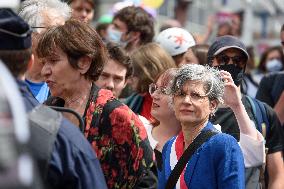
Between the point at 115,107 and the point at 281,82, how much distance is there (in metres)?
3.36

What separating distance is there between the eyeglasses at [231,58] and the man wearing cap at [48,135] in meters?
3.04

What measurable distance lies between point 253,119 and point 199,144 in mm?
1090

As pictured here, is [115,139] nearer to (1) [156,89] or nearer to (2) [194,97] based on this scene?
(2) [194,97]

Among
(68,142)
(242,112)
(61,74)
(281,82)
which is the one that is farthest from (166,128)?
(68,142)

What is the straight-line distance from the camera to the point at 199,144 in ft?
16.0

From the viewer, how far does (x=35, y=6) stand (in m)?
5.93

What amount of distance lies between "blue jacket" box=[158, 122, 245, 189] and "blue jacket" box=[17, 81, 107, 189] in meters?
1.44

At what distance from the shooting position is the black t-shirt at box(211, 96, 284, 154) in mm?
5822

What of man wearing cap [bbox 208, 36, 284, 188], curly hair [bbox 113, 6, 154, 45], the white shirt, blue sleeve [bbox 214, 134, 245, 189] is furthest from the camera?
curly hair [bbox 113, 6, 154, 45]

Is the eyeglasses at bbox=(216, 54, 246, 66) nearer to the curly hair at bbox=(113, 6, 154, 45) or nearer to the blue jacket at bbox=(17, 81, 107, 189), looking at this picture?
the curly hair at bbox=(113, 6, 154, 45)

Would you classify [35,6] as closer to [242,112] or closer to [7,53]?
[242,112]

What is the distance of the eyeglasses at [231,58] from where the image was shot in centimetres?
629

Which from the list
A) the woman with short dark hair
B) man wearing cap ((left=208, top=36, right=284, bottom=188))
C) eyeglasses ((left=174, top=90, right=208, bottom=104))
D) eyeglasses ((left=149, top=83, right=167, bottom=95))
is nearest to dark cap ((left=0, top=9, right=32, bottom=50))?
the woman with short dark hair

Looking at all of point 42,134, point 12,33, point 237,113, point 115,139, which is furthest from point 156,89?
point 42,134
